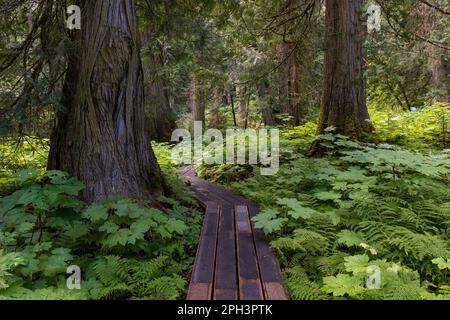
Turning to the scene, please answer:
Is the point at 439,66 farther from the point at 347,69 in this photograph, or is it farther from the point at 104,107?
the point at 104,107

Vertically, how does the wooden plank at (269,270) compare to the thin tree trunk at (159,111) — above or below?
below

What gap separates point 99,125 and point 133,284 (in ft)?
7.37

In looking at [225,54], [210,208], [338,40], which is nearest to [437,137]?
[338,40]

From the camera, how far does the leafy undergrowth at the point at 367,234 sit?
2983 millimetres

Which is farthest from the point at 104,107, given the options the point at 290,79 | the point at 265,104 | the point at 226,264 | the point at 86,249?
the point at 265,104

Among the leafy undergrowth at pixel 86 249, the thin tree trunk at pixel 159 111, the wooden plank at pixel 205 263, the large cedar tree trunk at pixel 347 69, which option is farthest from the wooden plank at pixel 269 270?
the thin tree trunk at pixel 159 111

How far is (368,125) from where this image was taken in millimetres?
7469

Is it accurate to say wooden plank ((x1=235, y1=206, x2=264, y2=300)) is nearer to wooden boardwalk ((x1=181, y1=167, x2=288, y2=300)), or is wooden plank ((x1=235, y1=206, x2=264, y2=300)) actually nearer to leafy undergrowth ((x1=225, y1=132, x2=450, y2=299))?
wooden boardwalk ((x1=181, y1=167, x2=288, y2=300))

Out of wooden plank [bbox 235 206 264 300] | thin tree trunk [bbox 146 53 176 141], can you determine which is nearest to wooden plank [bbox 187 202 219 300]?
wooden plank [bbox 235 206 264 300]

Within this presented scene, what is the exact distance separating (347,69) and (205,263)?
5.68 meters

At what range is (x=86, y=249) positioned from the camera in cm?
383

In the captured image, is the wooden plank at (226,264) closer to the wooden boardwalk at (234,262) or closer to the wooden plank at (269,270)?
the wooden boardwalk at (234,262)

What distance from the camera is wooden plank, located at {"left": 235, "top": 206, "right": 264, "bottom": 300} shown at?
9.59ft
